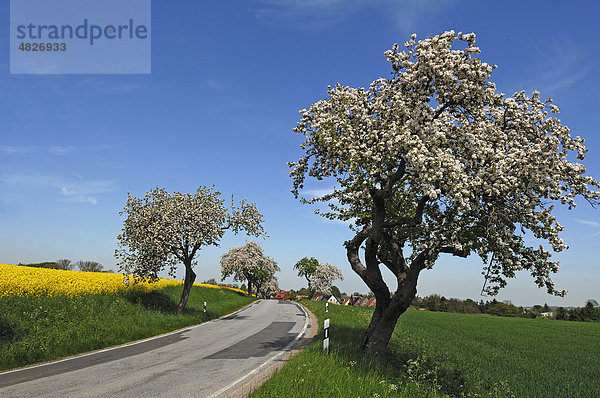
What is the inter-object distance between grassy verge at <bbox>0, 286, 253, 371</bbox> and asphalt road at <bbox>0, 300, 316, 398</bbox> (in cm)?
90

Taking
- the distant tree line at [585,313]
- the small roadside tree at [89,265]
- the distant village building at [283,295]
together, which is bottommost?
the distant village building at [283,295]

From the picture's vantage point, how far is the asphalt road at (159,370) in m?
8.73

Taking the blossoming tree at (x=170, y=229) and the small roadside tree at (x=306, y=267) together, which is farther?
the small roadside tree at (x=306, y=267)

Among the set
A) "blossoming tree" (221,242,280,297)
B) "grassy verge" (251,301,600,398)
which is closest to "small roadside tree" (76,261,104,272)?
"blossoming tree" (221,242,280,297)

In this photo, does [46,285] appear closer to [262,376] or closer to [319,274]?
[262,376]

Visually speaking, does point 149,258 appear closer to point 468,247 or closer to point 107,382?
point 107,382

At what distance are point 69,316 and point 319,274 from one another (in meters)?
81.1

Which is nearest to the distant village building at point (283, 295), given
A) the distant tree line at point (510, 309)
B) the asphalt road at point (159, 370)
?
the distant tree line at point (510, 309)

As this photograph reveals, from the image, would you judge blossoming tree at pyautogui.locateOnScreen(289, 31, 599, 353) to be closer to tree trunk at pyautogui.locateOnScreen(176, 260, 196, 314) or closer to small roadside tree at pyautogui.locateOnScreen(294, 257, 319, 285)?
tree trunk at pyautogui.locateOnScreen(176, 260, 196, 314)

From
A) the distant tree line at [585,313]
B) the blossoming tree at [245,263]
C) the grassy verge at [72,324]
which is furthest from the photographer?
the blossoming tree at [245,263]

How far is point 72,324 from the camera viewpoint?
1560 centimetres

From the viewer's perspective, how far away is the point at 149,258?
23.1m

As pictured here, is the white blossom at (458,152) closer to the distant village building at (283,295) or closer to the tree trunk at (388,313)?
the tree trunk at (388,313)

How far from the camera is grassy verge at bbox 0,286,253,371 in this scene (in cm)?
1262
